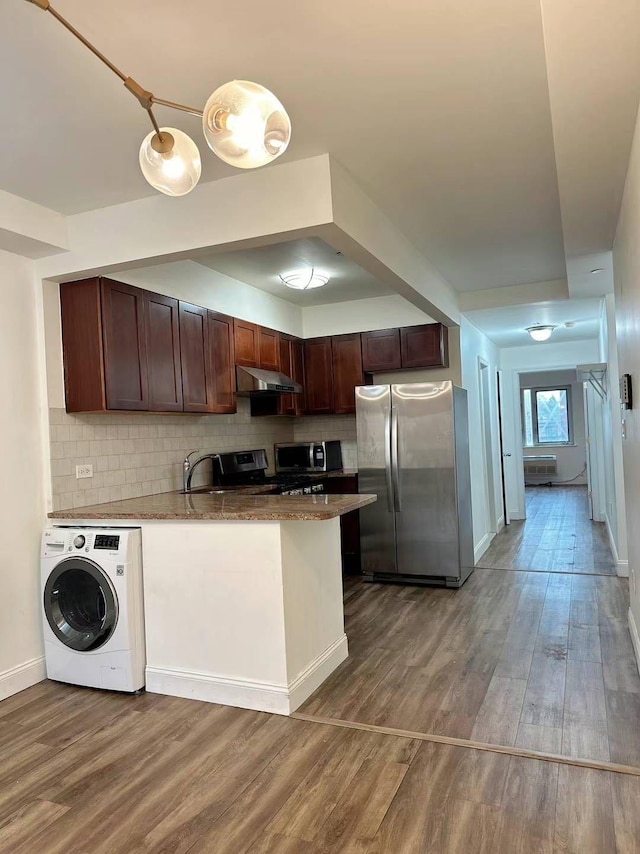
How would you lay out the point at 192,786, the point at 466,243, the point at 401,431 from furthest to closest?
the point at 401,431, the point at 466,243, the point at 192,786

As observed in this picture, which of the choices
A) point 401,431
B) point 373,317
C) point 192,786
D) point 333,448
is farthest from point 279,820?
point 373,317

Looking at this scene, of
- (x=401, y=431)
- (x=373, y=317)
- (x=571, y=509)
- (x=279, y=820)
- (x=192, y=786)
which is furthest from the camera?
(x=571, y=509)

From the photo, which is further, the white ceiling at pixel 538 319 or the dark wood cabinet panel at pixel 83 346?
the white ceiling at pixel 538 319

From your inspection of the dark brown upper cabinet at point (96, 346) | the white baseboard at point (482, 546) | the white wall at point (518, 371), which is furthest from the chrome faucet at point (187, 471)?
the white wall at point (518, 371)

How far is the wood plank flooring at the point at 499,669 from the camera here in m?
2.56

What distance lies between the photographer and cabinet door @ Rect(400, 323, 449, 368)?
5480mm

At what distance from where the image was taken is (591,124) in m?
2.27

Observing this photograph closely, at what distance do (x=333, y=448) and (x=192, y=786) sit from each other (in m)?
3.94

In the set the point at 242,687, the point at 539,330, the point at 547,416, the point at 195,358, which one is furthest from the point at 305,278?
the point at 547,416

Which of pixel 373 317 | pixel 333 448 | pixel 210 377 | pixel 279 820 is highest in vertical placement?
pixel 373 317

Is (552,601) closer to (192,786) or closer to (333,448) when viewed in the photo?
(333,448)

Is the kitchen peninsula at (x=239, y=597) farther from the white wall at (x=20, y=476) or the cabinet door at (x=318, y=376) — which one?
the cabinet door at (x=318, y=376)

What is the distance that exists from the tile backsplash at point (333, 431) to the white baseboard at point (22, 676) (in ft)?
11.7

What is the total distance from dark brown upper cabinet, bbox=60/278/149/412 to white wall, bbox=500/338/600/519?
5862 mm
